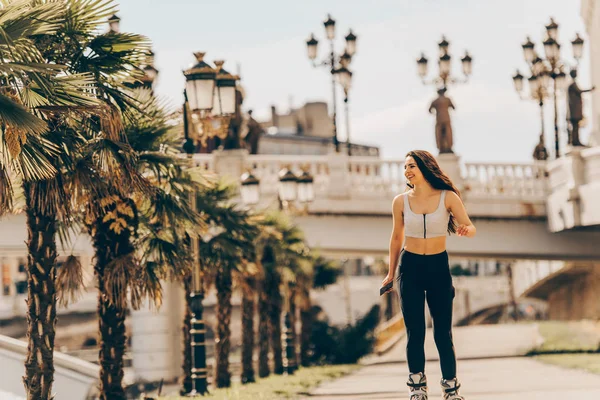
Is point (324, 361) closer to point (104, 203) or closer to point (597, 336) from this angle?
point (597, 336)

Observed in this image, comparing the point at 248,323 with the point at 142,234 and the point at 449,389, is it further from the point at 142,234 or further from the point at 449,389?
the point at 449,389

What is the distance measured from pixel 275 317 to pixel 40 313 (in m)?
17.2

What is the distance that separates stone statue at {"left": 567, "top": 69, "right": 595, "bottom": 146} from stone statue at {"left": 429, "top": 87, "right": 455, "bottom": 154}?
11.1 feet

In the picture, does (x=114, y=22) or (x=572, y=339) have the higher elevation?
(x=114, y=22)

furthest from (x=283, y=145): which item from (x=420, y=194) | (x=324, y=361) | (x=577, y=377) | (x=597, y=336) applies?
(x=420, y=194)

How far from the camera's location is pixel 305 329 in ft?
129

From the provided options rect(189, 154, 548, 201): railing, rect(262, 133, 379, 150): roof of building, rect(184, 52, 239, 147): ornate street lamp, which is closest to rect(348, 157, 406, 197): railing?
rect(189, 154, 548, 201): railing

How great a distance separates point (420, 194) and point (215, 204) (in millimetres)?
14075

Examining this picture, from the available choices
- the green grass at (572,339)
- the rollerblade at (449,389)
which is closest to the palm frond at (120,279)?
the rollerblade at (449,389)

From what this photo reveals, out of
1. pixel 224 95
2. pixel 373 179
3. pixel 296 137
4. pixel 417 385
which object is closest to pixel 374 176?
pixel 373 179

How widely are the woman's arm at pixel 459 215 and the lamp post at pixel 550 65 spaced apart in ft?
87.0

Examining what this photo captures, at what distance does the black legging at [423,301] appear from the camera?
9570 millimetres

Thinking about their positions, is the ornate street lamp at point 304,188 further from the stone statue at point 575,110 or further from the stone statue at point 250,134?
the stone statue at point 250,134

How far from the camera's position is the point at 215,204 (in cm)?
2356
